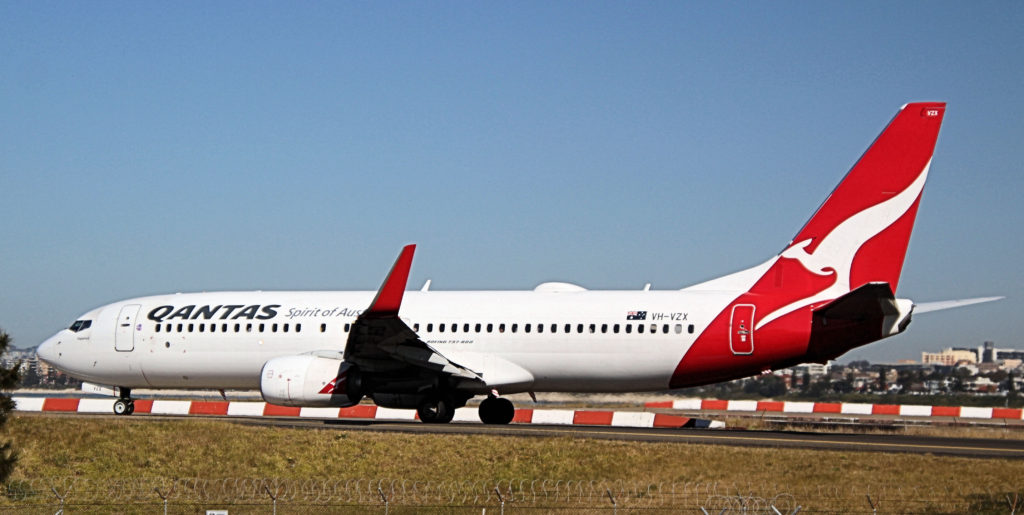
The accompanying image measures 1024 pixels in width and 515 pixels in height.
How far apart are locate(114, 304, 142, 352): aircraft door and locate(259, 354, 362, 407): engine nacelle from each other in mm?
7489

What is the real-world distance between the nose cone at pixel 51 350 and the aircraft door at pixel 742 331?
21.1 metres

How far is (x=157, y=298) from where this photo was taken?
35.5 m

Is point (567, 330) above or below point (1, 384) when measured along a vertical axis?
above

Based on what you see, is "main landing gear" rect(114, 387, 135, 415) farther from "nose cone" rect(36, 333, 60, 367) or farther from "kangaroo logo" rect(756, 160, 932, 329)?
"kangaroo logo" rect(756, 160, 932, 329)

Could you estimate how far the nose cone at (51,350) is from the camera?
35.8 m

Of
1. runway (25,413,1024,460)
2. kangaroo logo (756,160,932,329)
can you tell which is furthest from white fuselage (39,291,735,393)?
kangaroo logo (756,160,932,329)

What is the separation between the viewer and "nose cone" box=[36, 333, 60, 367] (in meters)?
35.8

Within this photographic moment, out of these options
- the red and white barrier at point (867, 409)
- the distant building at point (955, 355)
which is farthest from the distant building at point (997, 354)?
the red and white barrier at point (867, 409)

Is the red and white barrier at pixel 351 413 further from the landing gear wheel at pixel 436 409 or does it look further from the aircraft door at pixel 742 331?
the aircraft door at pixel 742 331

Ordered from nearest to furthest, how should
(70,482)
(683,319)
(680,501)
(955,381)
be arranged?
1. (680,501)
2. (70,482)
3. (683,319)
4. (955,381)

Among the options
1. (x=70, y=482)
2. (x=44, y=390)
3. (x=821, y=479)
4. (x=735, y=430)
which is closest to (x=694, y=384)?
(x=735, y=430)

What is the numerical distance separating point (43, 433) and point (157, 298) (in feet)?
36.8

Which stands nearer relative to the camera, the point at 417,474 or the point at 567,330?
the point at 417,474

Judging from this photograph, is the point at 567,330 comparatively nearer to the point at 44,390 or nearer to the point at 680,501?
A: the point at 680,501
